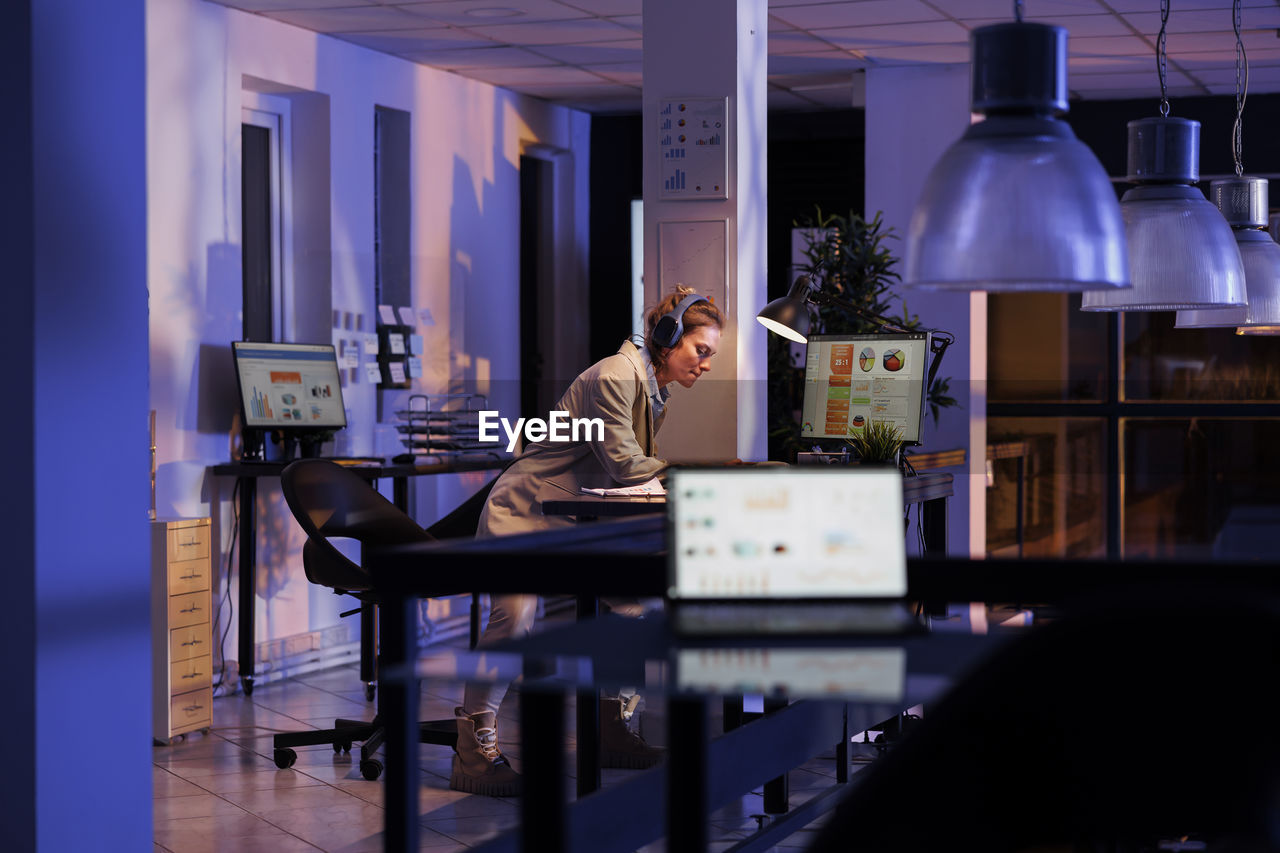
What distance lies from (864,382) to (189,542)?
243 cm

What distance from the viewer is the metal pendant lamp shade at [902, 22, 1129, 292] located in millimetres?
1790

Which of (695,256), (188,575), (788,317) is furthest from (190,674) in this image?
(788,317)

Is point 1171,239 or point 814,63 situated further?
point 814,63

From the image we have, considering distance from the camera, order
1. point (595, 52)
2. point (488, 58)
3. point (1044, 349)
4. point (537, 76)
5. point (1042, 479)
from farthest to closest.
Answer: point (1044, 349) < point (1042, 479) < point (537, 76) < point (488, 58) < point (595, 52)

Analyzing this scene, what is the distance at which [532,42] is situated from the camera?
6945mm

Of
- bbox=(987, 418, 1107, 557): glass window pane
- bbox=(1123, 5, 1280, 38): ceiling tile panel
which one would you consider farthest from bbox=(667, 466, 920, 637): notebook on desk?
bbox=(987, 418, 1107, 557): glass window pane

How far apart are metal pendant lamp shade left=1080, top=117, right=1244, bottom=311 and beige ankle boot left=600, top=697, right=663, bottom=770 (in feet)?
8.40

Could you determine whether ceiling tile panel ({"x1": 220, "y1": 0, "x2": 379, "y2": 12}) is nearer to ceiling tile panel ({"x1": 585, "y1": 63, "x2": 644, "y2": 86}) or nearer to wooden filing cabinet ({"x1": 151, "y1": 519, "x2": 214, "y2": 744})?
ceiling tile panel ({"x1": 585, "y1": 63, "x2": 644, "y2": 86})

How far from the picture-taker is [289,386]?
A: 20.1 ft

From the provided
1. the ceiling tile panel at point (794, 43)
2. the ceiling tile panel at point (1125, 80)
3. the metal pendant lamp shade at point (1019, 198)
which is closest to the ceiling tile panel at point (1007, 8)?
the ceiling tile panel at point (794, 43)

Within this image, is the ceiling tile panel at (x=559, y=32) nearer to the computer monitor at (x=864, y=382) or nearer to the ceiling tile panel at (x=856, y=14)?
the ceiling tile panel at (x=856, y=14)

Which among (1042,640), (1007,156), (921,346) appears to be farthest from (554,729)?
(921,346)

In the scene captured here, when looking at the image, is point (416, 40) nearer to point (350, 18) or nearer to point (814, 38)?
point (350, 18)

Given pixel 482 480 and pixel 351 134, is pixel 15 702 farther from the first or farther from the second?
pixel 482 480
